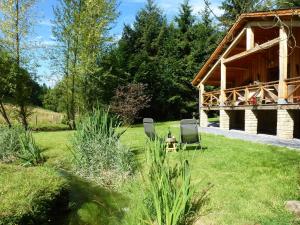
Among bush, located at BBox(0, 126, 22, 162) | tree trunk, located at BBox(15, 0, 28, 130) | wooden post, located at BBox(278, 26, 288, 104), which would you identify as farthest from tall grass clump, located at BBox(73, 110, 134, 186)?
tree trunk, located at BBox(15, 0, 28, 130)

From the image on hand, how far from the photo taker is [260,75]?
18984 mm

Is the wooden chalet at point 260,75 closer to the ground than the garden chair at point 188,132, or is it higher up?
higher up

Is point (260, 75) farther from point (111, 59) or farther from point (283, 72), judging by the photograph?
point (111, 59)

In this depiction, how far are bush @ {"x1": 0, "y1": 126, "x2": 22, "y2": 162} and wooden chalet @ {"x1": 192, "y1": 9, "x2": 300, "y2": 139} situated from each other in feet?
28.3

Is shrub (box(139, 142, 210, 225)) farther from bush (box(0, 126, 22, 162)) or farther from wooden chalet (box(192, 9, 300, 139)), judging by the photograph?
wooden chalet (box(192, 9, 300, 139))

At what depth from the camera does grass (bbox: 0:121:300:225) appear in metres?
5.52

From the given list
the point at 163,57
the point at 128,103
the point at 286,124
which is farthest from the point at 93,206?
the point at 163,57

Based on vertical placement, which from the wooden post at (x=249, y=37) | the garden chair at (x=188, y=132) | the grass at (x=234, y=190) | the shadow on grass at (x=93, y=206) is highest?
the wooden post at (x=249, y=37)

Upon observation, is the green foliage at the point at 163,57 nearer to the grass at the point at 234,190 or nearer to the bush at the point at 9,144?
the bush at the point at 9,144

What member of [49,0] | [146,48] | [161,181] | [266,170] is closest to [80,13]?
[49,0]

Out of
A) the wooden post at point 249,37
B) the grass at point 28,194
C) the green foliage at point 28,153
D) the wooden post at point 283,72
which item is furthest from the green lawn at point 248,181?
the wooden post at point 249,37

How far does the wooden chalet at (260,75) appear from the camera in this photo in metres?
13.0

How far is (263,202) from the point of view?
5.91 m

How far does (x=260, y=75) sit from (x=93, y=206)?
14263mm
